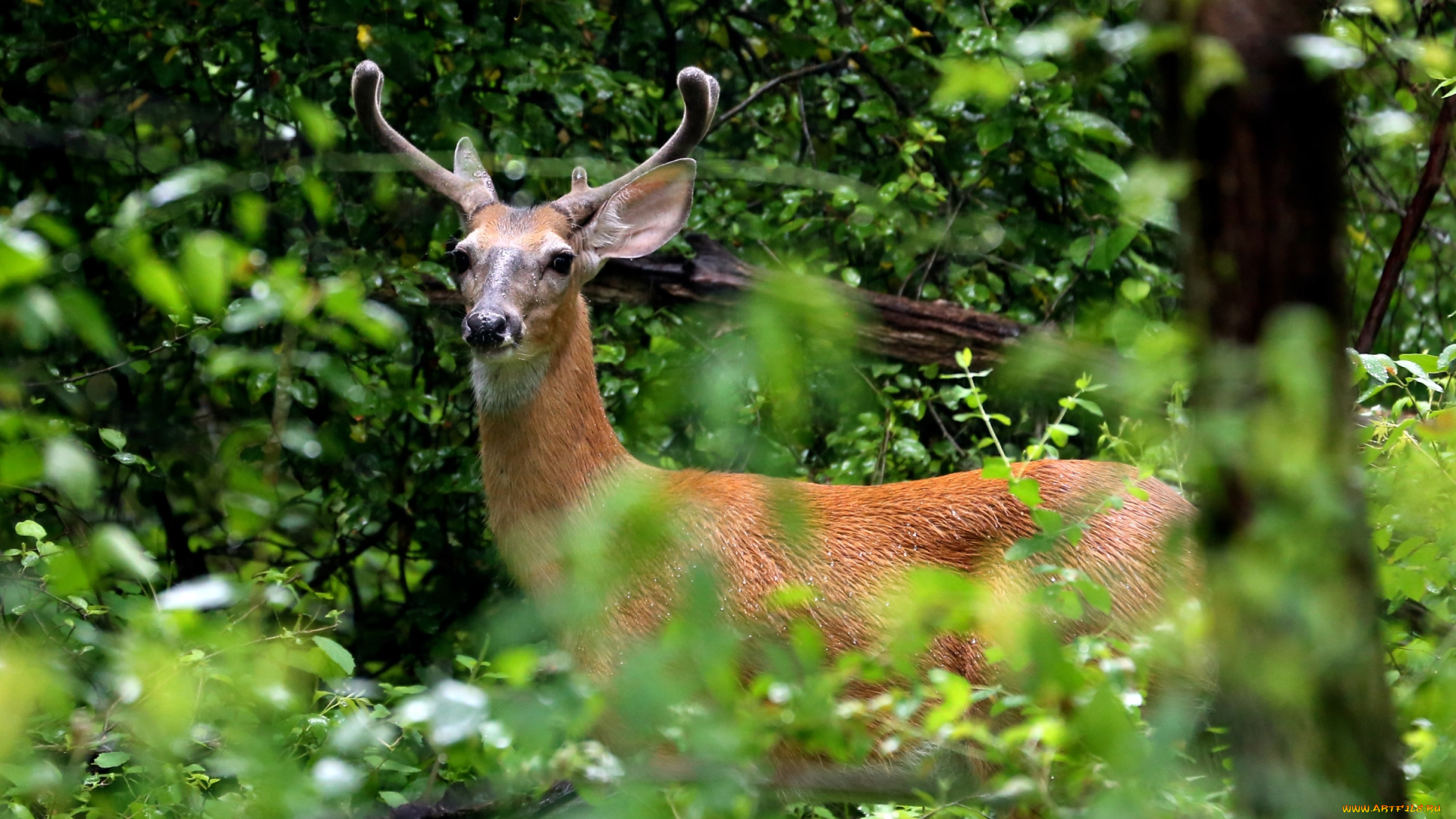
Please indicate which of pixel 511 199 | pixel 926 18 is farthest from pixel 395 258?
pixel 926 18

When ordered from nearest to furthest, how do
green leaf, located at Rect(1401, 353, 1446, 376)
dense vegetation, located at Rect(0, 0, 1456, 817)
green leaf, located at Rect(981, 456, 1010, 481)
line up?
dense vegetation, located at Rect(0, 0, 1456, 817) < green leaf, located at Rect(981, 456, 1010, 481) < green leaf, located at Rect(1401, 353, 1446, 376)

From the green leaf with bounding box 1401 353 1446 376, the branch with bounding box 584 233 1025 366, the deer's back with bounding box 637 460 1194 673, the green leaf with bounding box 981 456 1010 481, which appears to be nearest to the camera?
the green leaf with bounding box 981 456 1010 481

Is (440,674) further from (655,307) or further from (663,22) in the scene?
(663,22)

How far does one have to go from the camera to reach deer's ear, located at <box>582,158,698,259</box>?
204 inches

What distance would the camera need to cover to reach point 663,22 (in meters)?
6.27

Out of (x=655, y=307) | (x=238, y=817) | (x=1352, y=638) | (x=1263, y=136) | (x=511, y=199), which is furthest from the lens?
(x=511, y=199)

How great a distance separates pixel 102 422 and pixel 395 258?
139cm

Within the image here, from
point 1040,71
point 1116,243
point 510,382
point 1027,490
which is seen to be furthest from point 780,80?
point 1027,490

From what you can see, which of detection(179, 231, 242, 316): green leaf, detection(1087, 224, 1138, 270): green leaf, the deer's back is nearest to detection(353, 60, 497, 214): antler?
the deer's back

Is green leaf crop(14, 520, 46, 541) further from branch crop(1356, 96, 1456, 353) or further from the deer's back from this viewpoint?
branch crop(1356, 96, 1456, 353)

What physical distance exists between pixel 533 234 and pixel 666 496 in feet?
4.16

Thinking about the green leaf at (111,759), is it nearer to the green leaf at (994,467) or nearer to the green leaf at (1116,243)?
the green leaf at (994,467)

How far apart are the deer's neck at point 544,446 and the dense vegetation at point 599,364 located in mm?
388

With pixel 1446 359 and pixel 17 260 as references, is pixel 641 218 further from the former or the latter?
pixel 17 260
